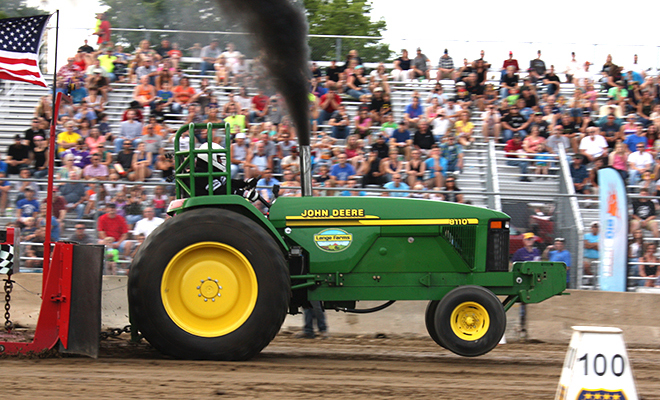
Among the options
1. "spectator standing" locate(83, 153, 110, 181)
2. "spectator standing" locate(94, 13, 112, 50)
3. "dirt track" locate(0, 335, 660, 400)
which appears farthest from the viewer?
"spectator standing" locate(94, 13, 112, 50)

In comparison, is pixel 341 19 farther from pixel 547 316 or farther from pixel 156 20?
pixel 547 316

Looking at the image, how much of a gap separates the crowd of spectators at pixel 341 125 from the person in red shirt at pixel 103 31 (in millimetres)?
119

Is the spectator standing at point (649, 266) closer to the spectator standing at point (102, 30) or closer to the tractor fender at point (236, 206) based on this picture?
the tractor fender at point (236, 206)

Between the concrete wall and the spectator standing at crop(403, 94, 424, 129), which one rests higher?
the spectator standing at crop(403, 94, 424, 129)

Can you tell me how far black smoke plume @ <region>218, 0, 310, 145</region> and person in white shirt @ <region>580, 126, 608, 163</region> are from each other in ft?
21.9

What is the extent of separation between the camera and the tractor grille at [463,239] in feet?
20.9

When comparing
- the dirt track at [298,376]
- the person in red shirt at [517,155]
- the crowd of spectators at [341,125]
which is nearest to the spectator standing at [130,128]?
the crowd of spectators at [341,125]

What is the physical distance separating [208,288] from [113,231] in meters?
2.70

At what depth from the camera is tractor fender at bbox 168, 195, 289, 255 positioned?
597 cm

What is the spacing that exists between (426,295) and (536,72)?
9334 mm

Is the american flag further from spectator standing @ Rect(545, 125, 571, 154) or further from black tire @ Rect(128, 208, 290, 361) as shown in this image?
spectator standing @ Rect(545, 125, 571, 154)

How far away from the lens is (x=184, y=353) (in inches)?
227

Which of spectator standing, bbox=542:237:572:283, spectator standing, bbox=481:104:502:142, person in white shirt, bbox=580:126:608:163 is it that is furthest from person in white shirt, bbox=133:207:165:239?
Answer: person in white shirt, bbox=580:126:608:163

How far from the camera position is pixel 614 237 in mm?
8242
